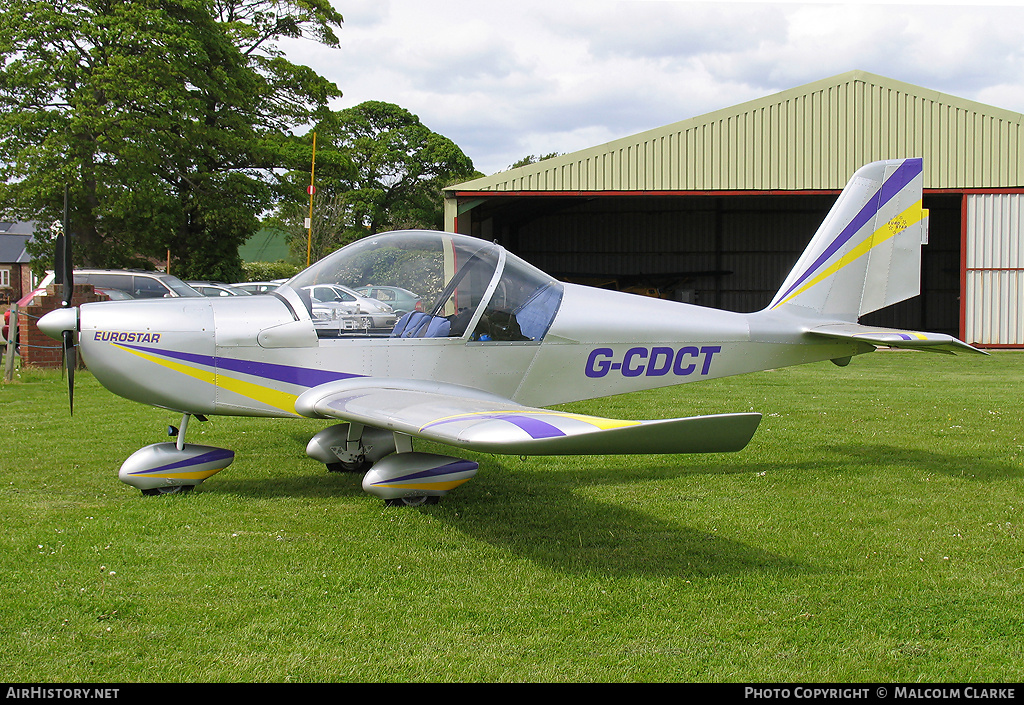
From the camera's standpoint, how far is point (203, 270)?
29.1m

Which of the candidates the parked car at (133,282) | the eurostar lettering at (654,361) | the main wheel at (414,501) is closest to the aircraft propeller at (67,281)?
the main wheel at (414,501)

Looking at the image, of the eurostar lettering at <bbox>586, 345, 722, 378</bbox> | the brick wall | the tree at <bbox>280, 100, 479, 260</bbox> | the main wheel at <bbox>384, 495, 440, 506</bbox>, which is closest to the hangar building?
the brick wall

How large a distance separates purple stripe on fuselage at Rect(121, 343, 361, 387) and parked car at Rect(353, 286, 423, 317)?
25.7 inches

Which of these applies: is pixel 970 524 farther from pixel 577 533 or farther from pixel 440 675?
pixel 440 675

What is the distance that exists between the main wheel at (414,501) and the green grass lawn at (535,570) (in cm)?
8

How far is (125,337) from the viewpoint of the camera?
18.1ft

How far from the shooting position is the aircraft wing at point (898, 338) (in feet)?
19.1

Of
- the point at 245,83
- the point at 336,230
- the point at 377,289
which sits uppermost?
the point at 245,83

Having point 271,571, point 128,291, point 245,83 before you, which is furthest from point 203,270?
point 271,571

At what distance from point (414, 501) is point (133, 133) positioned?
24.9m

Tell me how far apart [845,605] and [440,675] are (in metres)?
2.00

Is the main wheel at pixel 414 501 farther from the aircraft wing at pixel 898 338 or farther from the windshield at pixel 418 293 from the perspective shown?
the aircraft wing at pixel 898 338

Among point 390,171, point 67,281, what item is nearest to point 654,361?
point 67,281

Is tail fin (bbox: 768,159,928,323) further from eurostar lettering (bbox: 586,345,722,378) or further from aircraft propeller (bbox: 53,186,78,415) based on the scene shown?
aircraft propeller (bbox: 53,186,78,415)
